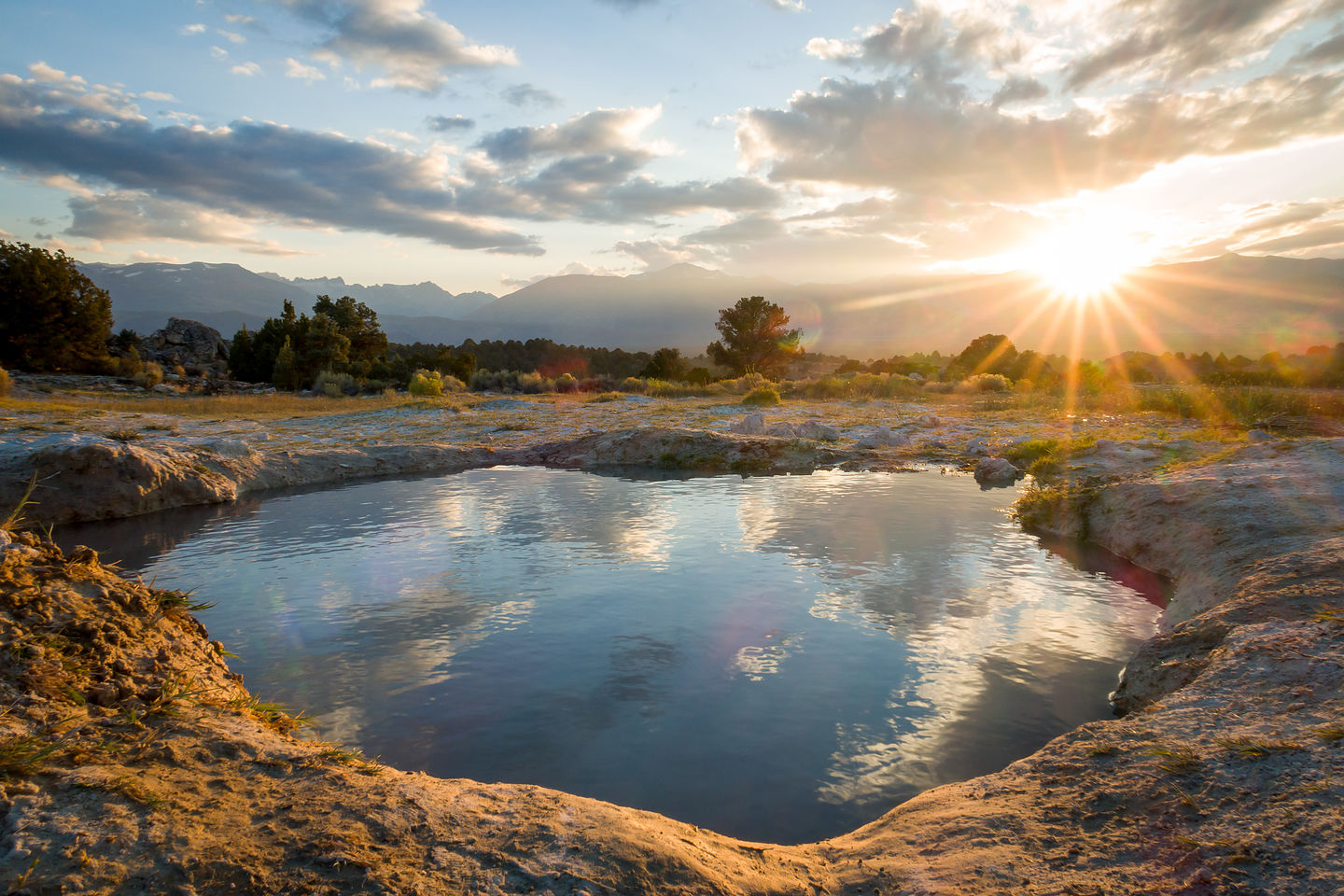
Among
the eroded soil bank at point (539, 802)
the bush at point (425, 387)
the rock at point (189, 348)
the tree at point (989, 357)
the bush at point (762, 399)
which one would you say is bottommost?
the eroded soil bank at point (539, 802)

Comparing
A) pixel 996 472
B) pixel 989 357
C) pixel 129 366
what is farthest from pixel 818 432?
pixel 129 366

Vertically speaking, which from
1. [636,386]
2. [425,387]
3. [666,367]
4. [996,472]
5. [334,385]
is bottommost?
[996,472]

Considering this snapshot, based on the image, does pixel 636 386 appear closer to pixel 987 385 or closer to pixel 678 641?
pixel 987 385

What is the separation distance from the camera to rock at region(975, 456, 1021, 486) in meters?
12.0

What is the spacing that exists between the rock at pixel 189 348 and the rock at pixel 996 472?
4297 cm

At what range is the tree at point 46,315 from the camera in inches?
1255

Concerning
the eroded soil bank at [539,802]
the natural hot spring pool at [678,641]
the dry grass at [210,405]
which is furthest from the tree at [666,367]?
the eroded soil bank at [539,802]

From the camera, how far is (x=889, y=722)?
4023mm

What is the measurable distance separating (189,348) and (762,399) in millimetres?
44475

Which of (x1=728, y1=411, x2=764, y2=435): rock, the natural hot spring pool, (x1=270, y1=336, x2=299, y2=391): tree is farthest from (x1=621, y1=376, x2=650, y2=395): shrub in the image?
the natural hot spring pool

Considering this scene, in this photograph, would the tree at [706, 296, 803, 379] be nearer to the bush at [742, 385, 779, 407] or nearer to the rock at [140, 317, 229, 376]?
the bush at [742, 385, 779, 407]

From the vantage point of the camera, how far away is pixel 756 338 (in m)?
50.3

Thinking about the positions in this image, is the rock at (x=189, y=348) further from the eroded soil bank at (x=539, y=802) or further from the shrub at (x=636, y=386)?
the eroded soil bank at (x=539, y=802)

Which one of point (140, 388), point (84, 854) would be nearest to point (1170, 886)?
point (84, 854)
